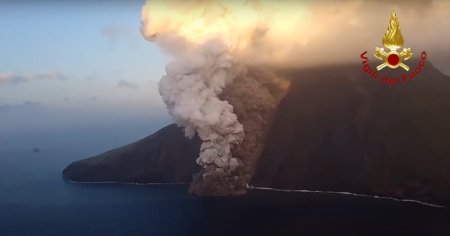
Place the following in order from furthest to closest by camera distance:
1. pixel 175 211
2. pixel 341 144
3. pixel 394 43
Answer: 1. pixel 341 144
2. pixel 175 211
3. pixel 394 43

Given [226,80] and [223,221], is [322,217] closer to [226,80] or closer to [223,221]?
[223,221]

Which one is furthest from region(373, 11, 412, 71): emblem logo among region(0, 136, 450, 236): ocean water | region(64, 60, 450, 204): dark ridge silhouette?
region(64, 60, 450, 204): dark ridge silhouette

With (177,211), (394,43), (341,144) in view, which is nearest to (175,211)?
(177,211)

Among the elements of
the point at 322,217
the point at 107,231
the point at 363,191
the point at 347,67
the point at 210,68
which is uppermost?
the point at 347,67

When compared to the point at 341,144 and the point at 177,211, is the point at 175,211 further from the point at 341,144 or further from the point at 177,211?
the point at 341,144

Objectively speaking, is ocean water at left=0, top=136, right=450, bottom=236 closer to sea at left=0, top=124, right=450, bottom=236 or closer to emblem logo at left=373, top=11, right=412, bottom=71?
sea at left=0, top=124, right=450, bottom=236

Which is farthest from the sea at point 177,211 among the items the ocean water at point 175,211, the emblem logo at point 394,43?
the emblem logo at point 394,43

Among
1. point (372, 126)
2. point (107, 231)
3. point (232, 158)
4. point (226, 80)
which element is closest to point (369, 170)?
point (372, 126)
